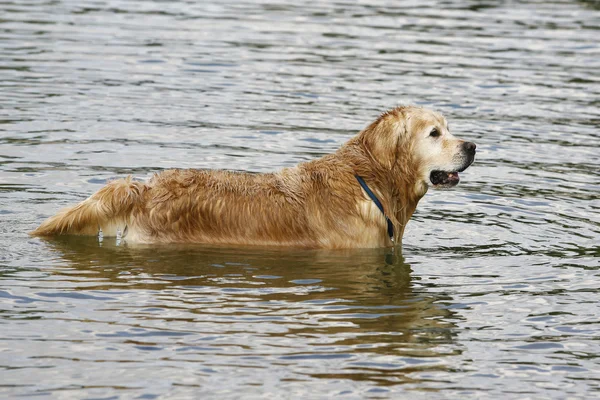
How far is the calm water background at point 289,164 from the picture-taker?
24.7ft

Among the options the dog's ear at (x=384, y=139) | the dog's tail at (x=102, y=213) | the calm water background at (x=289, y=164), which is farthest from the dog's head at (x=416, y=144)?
the dog's tail at (x=102, y=213)

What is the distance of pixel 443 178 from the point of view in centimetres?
1077

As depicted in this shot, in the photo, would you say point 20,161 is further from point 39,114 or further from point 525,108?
point 525,108

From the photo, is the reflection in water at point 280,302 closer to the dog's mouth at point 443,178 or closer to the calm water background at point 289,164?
the calm water background at point 289,164

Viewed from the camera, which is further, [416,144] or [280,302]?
[416,144]

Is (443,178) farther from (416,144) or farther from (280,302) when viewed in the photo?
(280,302)

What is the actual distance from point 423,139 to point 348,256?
4.26 feet

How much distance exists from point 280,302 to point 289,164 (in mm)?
4773

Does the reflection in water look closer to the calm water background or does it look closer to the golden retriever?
the calm water background

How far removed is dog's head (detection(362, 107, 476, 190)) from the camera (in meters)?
10.5

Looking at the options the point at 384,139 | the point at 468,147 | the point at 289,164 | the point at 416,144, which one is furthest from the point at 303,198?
the point at 289,164

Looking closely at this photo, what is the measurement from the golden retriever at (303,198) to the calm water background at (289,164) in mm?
206


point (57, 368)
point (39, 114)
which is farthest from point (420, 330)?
point (39, 114)

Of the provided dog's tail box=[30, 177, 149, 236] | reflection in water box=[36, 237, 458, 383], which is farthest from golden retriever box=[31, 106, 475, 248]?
reflection in water box=[36, 237, 458, 383]
